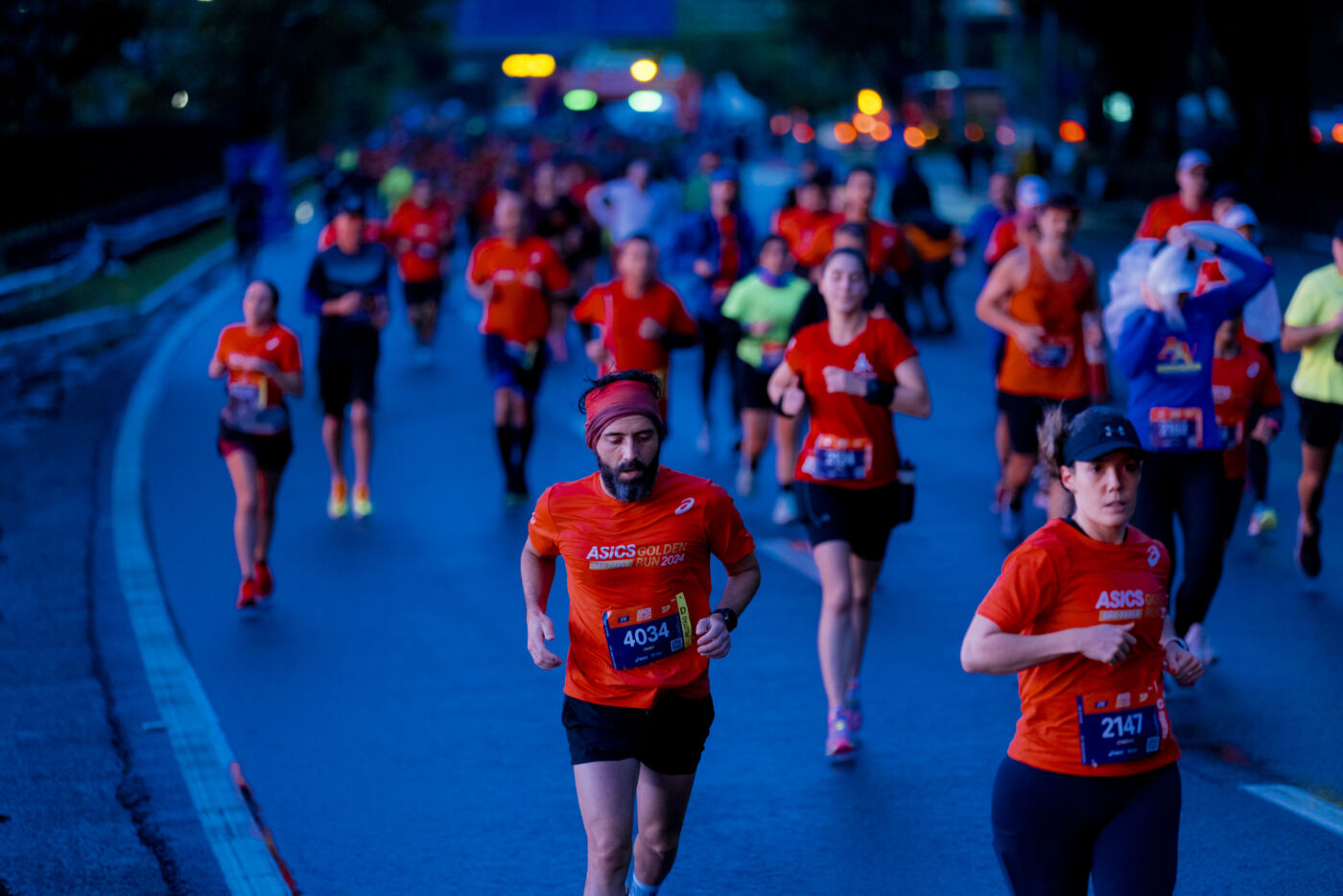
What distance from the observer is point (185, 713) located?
7.77 metres

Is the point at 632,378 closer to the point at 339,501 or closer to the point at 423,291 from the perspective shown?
the point at 339,501

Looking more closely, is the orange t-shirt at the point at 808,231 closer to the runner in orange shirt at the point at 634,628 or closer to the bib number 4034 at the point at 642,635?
the runner in orange shirt at the point at 634,628

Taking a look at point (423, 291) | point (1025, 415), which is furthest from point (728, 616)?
point (423, 291)

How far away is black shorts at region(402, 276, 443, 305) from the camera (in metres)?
19.4

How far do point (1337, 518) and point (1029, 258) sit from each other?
10.0 feet

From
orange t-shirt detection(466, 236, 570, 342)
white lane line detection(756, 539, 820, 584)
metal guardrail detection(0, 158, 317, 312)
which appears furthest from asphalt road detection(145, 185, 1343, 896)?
metal guardrail detection(0, 158, 317, 312)

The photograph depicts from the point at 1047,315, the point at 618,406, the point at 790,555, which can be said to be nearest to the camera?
the point at 618,406

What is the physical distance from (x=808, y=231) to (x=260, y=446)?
6.80 metres

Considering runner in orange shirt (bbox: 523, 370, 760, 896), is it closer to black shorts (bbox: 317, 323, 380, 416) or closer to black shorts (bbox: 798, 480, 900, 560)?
black shorts (bbox: 798, 480, 900, 560)

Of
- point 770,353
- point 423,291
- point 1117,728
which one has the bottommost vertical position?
point 423,291

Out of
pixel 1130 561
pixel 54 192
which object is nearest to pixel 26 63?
pixel 54 192

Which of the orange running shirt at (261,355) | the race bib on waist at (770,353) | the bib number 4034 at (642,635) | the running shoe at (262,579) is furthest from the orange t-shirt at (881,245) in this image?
the bib number 4034 at (642,635)

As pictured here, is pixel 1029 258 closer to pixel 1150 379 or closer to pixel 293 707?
pixel 1150 379

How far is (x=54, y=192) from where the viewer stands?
27.9 meters
